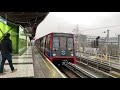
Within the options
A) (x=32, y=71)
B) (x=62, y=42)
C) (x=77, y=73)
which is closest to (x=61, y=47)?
(x=62, y=42)

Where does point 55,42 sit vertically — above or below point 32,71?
above

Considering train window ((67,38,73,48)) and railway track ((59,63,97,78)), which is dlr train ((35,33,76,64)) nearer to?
train window ((67,38,73,48))

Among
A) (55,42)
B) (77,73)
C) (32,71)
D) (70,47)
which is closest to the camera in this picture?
(32,71)

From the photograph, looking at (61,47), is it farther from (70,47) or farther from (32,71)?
(32,71)

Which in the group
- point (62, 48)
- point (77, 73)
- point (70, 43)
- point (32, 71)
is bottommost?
point (77, 73)

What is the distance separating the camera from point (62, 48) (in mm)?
15172

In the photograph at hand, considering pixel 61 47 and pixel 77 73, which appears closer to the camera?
pixel 77 73

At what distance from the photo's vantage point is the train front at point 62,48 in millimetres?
15128

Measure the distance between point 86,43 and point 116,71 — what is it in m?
12.1

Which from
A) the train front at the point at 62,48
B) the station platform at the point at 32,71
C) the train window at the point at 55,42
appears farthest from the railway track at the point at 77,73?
the train window at the point at 55,42
